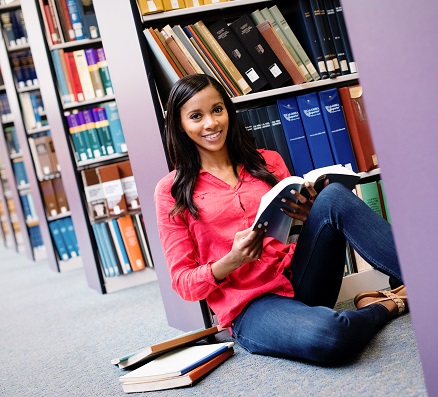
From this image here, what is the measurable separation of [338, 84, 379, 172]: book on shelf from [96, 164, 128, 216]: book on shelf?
1892 mm

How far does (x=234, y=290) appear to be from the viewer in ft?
7.02

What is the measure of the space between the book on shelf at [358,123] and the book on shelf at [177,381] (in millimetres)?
1042

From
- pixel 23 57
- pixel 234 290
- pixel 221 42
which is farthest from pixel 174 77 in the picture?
pixel 23 57

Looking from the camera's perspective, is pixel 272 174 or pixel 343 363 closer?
pixel 343 363

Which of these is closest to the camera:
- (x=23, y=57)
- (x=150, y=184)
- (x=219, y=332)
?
(x=219, y=332)

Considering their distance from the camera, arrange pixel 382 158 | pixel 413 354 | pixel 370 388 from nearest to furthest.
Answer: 1. pixel 382 158
2. pixel 370 388
3. pixel 413 354

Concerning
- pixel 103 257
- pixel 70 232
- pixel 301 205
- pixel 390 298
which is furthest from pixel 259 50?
pixel 70 232

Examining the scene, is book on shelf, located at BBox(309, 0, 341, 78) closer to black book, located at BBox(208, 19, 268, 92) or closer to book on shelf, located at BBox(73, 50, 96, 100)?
black book, located at BBox(208, 19, 268, 92)

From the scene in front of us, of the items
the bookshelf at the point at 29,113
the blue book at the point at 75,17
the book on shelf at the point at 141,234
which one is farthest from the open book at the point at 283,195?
the bookshelf at the point at 29,113

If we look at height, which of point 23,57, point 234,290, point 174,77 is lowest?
point 234,290

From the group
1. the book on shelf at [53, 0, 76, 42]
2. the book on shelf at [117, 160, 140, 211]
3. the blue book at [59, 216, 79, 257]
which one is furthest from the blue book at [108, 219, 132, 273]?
the blue book at [59, 216, 79, 257]

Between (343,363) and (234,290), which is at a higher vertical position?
(234,290)

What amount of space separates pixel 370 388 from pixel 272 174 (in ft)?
2.71

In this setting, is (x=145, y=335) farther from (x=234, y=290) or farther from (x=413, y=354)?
(x=413, y=354)
